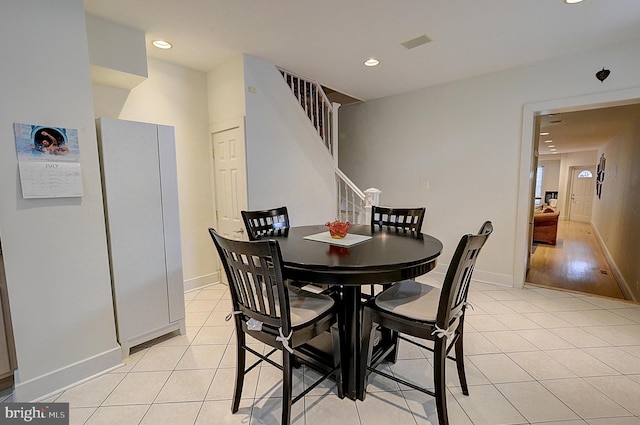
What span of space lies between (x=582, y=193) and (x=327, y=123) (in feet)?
37.5

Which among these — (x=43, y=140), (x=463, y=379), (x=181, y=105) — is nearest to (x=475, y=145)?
(x=463, y=379)

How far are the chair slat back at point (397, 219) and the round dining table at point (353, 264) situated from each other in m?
0.35

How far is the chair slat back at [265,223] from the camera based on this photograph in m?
2.38

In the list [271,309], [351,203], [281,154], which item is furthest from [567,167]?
[271,309]

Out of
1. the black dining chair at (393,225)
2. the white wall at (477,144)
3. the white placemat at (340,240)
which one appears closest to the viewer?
the white placemat at (340,240)

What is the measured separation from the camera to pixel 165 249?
2350 millimetres

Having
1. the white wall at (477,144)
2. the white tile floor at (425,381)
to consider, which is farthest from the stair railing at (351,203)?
the white tile floor at (425,381)

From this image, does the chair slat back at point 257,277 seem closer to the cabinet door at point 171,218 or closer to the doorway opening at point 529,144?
the cabinet door at point 171,218

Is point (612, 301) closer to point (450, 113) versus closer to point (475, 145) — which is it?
point (475, 145)

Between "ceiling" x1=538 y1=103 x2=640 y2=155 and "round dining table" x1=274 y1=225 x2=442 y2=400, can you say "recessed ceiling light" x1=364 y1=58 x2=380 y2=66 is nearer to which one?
"round dining table" x1=274 y1=225 x2=442 y2=400

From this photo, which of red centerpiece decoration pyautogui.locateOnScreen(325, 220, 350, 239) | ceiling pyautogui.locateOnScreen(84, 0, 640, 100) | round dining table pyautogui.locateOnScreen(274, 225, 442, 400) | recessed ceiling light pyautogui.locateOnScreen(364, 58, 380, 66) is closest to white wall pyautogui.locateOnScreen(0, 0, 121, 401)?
ceiling pyautogui.locateOnScreen(84, 0, 640, 100)

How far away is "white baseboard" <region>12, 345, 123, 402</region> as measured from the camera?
171 cm

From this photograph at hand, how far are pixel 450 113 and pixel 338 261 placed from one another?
329 cm

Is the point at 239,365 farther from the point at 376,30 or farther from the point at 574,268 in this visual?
the point at 574,268
